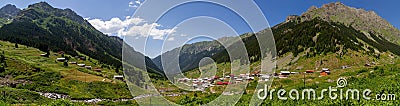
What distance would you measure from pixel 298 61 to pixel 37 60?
144 m

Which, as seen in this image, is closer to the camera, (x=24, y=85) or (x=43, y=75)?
(x=24, y=85)

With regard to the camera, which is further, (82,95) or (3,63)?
(3,63)

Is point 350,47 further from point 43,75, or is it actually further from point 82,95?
point 43,75

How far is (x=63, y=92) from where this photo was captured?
112 meters

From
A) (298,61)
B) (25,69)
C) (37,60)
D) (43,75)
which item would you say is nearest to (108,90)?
(43,75)

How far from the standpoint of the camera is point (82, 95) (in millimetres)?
111750

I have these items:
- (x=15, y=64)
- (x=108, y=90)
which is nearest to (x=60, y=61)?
(x=15, y=64)

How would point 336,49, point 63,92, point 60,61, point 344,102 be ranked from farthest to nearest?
point 60,61, point 336,49, point 63,92, point 344,102

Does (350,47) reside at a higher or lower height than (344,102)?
higher

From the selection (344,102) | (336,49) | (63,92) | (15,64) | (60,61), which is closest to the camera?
(344,102)

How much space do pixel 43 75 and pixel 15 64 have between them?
58.5 feet

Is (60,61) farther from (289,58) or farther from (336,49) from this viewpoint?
(336,49)

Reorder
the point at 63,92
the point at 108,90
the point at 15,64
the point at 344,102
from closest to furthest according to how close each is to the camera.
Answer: the point at 344,102 < the point at 63,92 < the point at 108,90 < the point at 15,64

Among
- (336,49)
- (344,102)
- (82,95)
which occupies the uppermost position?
(336,49)
